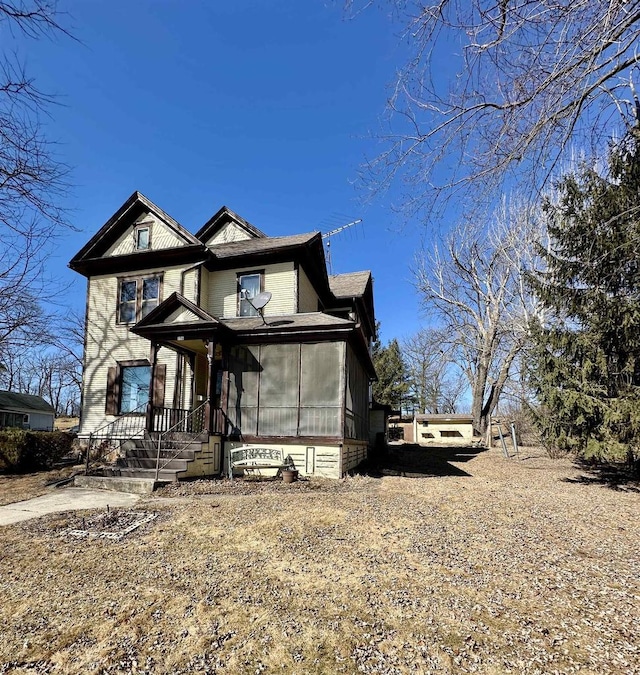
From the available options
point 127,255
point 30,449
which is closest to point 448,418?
point 127,255

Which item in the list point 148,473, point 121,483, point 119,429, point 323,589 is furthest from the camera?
point 119,429

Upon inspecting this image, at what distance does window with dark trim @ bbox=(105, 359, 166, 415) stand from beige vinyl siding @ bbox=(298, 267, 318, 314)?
5.58 meters

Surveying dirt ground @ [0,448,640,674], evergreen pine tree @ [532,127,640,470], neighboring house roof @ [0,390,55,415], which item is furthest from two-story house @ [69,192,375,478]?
neighboring house roof @ [0,390,55,415]

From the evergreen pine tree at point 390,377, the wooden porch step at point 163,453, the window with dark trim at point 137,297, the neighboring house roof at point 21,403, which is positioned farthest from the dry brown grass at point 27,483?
the evergreen pine tree at point 390,377

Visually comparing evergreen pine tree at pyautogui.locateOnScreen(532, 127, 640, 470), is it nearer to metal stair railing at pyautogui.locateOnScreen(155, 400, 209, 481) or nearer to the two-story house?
the two-story house

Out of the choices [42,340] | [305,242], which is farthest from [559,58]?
[42,340]

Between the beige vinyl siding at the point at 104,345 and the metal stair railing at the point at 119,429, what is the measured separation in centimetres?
30

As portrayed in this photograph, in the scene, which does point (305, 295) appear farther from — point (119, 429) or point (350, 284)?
point (119, 429)

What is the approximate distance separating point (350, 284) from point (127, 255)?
9.31 m

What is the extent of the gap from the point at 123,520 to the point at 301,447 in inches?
202

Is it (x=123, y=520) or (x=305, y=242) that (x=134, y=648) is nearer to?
(x=123, y=520)

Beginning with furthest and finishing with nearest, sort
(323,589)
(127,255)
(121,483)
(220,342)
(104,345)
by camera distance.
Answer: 1. (104,345)
2. (127,255)
3. (220,342)
4. (121,483)
5. (323,589)

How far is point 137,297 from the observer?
1476 centimetres

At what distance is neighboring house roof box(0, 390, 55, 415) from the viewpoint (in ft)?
110
